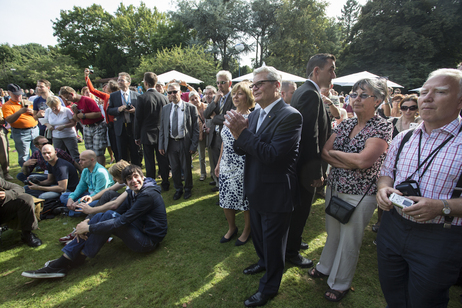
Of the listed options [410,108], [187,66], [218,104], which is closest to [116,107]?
[218,104]

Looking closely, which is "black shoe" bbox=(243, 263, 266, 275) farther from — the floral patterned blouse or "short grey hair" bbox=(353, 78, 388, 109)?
"short grey hair" bbox=(353, 78, 388, 109)

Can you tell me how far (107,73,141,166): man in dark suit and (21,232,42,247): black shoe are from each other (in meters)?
2.62

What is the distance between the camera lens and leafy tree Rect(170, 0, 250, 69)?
3172cm

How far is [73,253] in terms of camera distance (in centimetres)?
275

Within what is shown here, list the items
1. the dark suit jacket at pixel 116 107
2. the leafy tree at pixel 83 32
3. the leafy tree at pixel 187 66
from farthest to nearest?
the leafy tree at pixel 83 32
the leafy tree at pixel 187 66
the dark suit jacket at pixel 116 107

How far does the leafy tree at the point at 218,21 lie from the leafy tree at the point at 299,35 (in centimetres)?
590

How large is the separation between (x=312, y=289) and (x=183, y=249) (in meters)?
1.77

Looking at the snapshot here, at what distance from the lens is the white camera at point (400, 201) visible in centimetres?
141

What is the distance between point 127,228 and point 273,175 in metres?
2.14

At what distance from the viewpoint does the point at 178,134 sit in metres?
4.64

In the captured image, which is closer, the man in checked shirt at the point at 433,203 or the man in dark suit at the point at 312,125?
the man in checked shirt at the point at 433,203

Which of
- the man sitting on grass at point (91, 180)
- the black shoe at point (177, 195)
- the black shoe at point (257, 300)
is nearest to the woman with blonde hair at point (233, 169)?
the black shoe at point (257, 300)

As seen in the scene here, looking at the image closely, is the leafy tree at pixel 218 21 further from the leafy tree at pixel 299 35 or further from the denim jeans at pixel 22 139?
the denim jeans at pixel 22 139

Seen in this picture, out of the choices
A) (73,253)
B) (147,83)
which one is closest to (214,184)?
(147,83)
